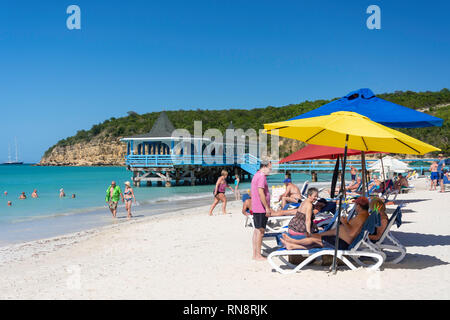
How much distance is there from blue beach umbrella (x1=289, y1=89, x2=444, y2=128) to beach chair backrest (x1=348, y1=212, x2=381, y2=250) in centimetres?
177

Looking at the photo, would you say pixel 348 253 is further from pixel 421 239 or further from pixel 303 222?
pixel 421 239

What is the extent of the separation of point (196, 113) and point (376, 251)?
10059 cm

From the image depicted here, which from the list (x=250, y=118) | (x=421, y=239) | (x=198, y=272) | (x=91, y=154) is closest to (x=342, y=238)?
(x=198, y=272)

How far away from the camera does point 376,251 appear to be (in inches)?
218

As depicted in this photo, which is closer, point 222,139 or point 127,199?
point 127,199

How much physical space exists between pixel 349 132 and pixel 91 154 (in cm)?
12049

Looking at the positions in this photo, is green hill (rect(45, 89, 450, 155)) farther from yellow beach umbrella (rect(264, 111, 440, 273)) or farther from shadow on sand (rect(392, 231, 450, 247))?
yellow beach umbrella (rect(264, 111, 440, 273))

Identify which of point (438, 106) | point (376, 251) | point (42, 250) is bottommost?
point (42, 250)

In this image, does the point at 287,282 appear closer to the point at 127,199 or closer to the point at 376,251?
the point at 376,251

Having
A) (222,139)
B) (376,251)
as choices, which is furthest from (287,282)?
(222,139)

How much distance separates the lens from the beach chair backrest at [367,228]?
5168 millimetres

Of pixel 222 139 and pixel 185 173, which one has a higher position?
pixel 222 139

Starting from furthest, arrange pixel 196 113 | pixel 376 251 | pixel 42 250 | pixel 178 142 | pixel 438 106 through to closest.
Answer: pixel 196 113, pixel 438 106, pixel 178 142, pixel 42 250, pixel 376 251
